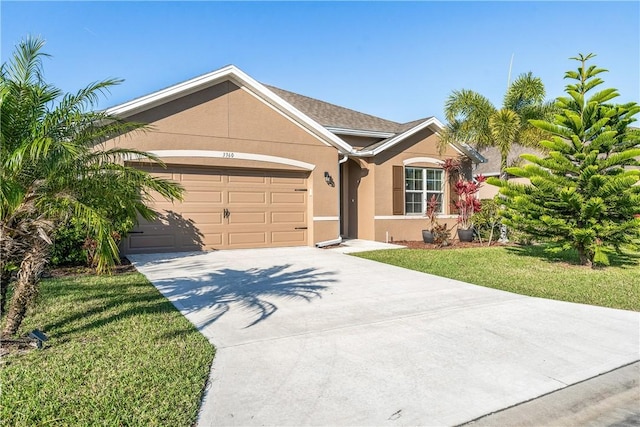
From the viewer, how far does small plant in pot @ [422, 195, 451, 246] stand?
1338cm

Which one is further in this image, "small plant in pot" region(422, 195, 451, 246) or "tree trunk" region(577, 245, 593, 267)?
"small plant in pot" region(422, 195, 451, 246)

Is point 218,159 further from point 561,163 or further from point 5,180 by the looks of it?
point 561,163

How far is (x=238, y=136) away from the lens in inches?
457

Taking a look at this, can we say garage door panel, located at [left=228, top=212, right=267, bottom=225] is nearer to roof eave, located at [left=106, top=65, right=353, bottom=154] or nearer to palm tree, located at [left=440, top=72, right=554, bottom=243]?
roof eave, located at [left=106, top=65, right=353, bottom=154]

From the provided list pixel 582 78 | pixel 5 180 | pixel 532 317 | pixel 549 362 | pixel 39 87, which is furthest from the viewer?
pixel 582 78

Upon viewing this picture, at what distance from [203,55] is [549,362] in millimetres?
12518

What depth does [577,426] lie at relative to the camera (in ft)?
9.46

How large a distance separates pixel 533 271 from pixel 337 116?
933cm

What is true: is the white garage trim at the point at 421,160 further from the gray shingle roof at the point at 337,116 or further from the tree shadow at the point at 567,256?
the tree shadow at the point at 567,256

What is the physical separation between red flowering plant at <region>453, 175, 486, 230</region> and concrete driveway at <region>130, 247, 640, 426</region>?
7329 mm

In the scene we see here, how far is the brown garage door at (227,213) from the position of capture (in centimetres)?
1081

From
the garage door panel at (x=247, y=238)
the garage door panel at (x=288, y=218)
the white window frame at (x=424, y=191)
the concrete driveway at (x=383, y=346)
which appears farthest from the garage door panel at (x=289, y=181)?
the concrete driveway at (x=383, y=346)

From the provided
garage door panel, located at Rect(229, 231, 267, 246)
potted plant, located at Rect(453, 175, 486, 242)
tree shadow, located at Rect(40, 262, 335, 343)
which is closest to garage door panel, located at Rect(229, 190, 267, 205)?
garage door panel, located at Rect(229, 231, 267, 246)

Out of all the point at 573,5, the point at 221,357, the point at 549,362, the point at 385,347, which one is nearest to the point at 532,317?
the point at 549,362
